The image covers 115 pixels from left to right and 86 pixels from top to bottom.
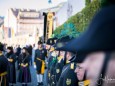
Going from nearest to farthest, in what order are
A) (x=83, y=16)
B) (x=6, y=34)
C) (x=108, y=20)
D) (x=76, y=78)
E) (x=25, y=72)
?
1. (x=108, y=20)
2. (x=76, y=78)
3. (x=25, y=72)
4. (x=83, y=16)
5. (x=6, y=34)

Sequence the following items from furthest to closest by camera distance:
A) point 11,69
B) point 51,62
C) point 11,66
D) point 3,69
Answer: point 11,69
point 11,66
point 51,62
point 3,69

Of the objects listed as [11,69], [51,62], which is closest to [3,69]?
[51,62]

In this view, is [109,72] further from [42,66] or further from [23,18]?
[23,18]

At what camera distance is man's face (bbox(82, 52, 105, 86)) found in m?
0.85

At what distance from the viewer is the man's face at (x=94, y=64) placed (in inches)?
33.3

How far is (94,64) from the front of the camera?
2.87 feet

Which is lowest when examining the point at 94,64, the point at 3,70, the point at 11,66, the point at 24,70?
the point at 24,70

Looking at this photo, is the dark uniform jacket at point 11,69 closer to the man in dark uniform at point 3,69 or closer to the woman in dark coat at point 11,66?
the woman in dark coat at point 11,66

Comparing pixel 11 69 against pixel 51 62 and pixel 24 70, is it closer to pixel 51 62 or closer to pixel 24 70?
pixel 24 70

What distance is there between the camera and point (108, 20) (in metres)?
0.81

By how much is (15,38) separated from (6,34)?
1.27 metres

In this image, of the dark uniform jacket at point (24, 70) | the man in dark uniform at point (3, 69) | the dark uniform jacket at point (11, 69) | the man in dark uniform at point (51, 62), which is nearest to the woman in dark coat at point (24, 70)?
the dark uniform jacket at point (24, 70)

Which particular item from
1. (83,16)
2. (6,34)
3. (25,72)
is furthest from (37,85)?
(6,34)

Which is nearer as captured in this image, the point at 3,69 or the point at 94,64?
the point at 94,64
